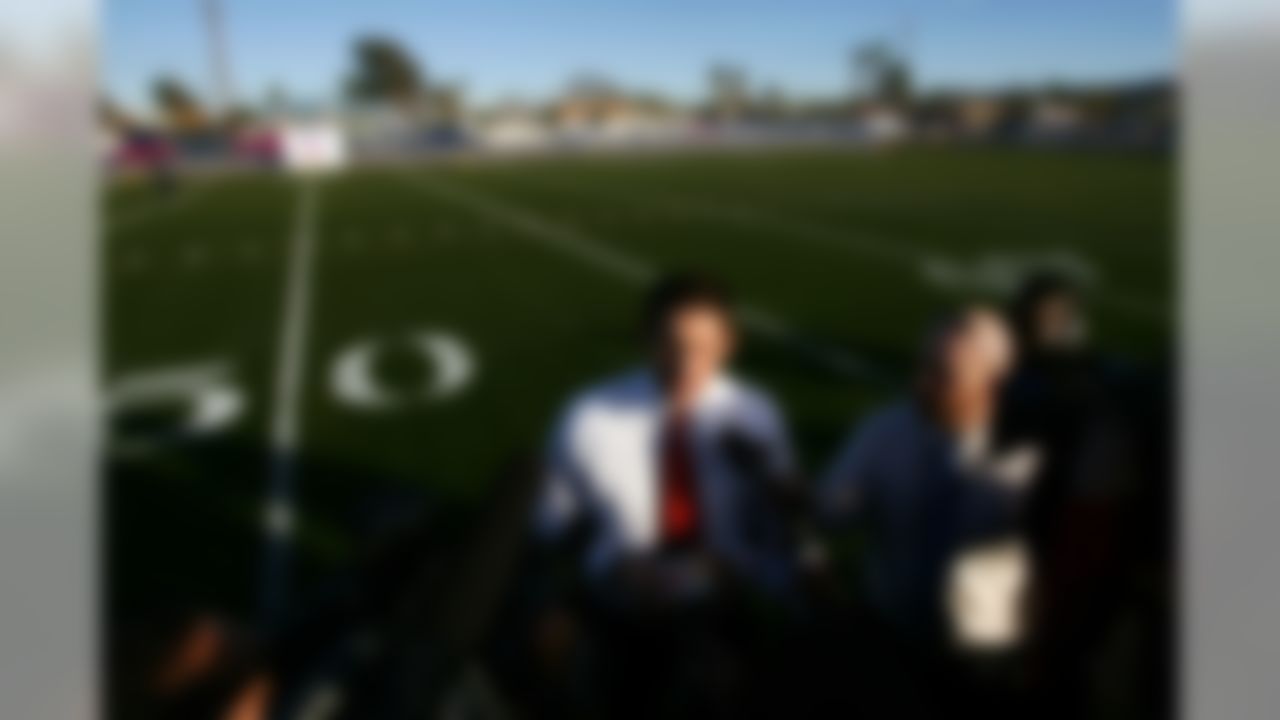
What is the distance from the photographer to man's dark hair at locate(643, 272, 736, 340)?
1.42 m

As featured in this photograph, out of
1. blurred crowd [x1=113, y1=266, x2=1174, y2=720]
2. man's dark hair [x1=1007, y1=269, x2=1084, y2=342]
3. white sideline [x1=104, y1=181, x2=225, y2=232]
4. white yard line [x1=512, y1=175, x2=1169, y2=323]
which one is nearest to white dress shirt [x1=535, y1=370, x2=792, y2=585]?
blurred crowd [x1=113, y1=266, x2=1174, y2=720]

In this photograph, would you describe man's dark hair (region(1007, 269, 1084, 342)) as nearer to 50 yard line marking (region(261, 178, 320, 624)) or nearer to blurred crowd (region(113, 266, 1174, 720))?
blurred crowd (region(113, 266, 1174, 720))

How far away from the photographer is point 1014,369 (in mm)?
1480

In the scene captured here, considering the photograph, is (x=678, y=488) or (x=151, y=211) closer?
(x=151, y=211)

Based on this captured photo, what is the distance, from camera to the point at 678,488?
56.5 inches

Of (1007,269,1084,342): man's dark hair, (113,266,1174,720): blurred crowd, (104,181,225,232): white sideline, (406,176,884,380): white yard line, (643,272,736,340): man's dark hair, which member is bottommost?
(113,266,1174,720): blurred crowd

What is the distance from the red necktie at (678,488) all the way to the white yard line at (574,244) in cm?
14

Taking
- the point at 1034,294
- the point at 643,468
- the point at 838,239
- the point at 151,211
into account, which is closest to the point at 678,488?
the point at 643,468

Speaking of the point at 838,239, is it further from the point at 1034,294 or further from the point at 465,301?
the point at 465,301

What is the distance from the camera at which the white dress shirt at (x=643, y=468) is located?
1.41 m

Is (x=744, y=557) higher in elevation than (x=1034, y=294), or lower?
lower

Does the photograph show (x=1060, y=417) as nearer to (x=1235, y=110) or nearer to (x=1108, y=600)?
(x=1108, y=600)

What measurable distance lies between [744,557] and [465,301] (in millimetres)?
422

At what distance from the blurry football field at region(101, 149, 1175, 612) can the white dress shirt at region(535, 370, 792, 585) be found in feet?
0.10
